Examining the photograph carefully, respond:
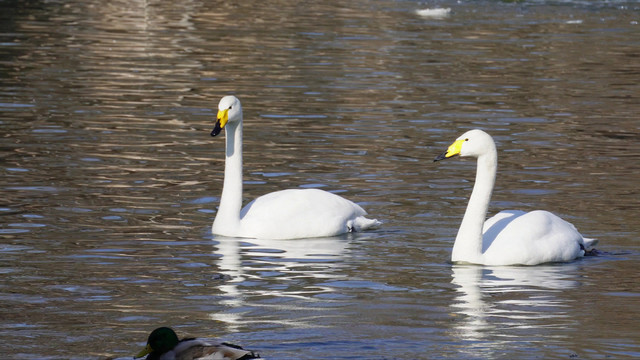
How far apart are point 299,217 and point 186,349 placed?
481 cm

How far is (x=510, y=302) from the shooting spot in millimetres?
9914

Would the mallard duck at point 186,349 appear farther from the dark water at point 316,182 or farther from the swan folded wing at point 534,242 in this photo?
the swan folded wing at point 534,242

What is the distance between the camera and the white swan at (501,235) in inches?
444

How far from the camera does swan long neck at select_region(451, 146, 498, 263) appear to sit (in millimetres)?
11258

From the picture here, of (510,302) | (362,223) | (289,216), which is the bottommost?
(510,302)

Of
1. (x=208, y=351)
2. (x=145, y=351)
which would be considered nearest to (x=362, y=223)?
(x=145, y=351)

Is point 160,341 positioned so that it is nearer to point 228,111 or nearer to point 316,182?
point 228,111

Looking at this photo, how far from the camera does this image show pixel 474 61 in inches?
1005

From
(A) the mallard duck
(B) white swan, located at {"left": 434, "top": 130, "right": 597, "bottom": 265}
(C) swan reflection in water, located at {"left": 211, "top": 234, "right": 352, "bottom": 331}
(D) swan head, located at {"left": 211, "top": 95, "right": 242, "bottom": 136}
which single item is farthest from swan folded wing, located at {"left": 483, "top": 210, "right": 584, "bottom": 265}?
(A) the mallard duck

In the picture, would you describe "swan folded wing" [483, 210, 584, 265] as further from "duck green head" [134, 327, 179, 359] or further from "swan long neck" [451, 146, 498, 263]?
"duck green head" [134, 327, 179, 359]

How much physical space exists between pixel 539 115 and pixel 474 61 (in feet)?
20.2

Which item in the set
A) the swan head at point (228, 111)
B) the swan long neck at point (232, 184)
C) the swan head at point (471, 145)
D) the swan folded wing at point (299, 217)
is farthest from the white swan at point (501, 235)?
the swan head at point (228, 111)

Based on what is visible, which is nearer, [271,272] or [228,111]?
[271,272]

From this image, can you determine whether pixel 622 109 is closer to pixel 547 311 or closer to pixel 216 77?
pixel 216 77
